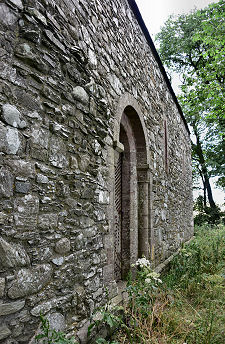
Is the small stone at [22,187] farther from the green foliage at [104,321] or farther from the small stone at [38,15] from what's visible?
the green foliage at [104,321]

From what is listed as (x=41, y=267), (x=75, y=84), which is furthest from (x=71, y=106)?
(x=41, y=267)

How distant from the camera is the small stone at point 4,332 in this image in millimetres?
1638

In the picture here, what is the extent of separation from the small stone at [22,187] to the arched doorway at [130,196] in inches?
94.6

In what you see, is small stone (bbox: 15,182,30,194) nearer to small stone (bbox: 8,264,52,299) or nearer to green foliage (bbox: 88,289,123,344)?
small stone (bbox: 8,264,52,299)

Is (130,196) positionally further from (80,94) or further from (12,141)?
(12,141)

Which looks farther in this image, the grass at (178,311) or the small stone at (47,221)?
the grass at (178,311)

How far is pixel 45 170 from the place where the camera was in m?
2.13

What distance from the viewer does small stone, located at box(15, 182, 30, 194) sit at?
185 cm

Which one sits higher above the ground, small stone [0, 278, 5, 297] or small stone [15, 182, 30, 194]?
small stone [15, 182, 30, 194]

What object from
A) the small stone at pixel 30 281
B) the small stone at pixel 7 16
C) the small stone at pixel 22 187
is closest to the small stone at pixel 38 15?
the small stone at pixel 7 16

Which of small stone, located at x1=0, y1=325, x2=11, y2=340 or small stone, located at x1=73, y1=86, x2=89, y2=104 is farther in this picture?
small stone, located at x1=73, y1=86, x2=89, y2=104

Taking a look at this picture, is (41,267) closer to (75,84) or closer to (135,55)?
(75,84)

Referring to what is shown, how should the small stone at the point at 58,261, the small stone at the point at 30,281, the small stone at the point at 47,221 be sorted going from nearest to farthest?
the small stone at the point at 30,281
the small stone at the point at 47,221
the small stone at the point at 58,261

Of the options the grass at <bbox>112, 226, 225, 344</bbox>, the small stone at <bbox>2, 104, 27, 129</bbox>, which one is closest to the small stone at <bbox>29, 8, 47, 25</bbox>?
the small stone at <bbox>2, 104, 27, 129</bbox>
